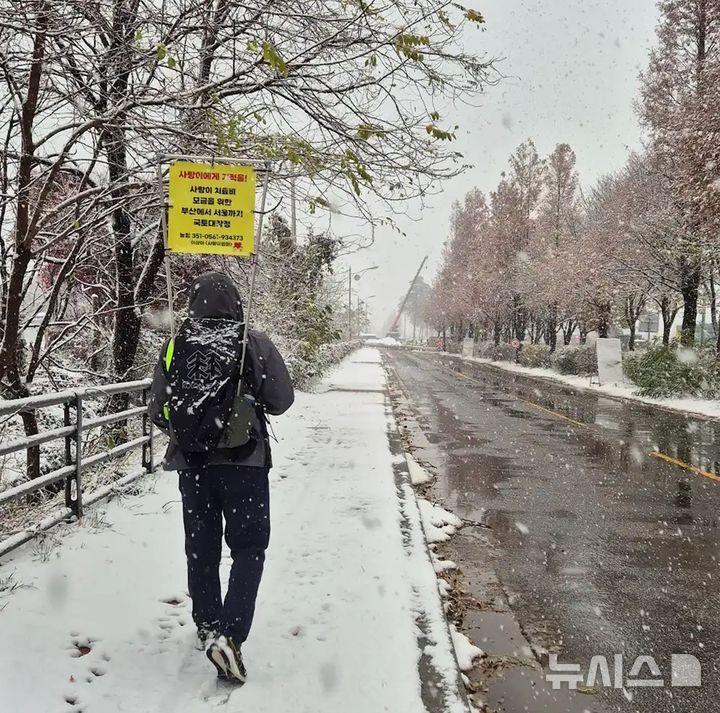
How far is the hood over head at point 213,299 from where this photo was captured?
10.1 ft

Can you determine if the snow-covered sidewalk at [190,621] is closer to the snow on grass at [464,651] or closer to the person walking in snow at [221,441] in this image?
the snow on grass at [464,651]

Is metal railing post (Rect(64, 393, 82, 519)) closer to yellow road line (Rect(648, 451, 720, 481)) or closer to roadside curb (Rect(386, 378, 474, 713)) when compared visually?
roadside curb (Rect(386, 378, 474, 713))

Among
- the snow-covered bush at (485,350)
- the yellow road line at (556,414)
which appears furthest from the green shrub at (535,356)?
the yellow road line at (556,414)

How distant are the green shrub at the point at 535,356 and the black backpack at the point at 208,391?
34.5 metres

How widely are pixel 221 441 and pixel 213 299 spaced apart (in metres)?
0.73

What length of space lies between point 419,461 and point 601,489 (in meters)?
2.89

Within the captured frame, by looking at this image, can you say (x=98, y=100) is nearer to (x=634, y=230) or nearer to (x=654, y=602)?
(x=654, y=602)

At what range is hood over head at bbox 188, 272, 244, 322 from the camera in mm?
3076

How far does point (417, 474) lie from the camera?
8.62 meters

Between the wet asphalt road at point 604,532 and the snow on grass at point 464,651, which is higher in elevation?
the snow on grass at point 464,651

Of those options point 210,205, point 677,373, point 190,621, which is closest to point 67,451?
point 190,621

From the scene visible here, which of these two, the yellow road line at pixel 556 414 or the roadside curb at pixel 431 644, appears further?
the yellow road line at pixel 556 414

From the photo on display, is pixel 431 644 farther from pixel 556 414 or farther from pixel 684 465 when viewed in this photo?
pixel 556 414

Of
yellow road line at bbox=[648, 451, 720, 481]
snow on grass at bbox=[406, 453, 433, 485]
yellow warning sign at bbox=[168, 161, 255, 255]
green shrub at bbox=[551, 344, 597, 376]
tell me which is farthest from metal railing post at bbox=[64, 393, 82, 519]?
green shrub at bbox=[551, 344, 597, 376]
